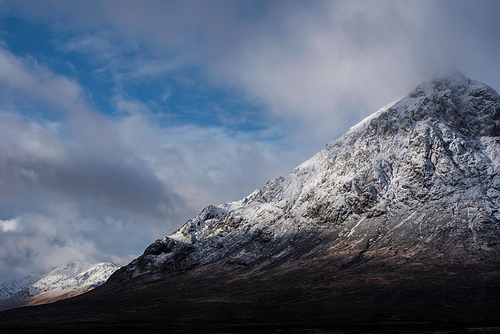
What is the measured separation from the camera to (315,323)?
4938 inches

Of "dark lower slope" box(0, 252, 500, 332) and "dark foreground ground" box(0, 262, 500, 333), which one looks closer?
"dark foreground ground" box(0, 262, 500, 333)

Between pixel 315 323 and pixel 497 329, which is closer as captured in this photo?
pixel 497 329

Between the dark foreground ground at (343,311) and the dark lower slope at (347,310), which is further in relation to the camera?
the dark lower slope at (347,310)

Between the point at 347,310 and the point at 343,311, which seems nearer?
the point at 343,311

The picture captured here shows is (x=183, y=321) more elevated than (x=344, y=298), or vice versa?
(x=183, y=321)

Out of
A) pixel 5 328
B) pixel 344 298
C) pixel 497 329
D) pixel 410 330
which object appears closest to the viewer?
pixel 497 329

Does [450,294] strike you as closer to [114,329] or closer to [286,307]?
[286,307]

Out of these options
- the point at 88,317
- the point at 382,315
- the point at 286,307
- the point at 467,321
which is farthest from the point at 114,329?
the point at 467,321

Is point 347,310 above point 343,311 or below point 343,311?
below

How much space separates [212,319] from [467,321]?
99288mm

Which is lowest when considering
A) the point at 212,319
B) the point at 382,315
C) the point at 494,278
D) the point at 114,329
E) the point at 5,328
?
the point at 494,278

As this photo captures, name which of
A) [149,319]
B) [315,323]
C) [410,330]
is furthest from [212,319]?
[410,330]

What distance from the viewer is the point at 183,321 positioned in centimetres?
14700

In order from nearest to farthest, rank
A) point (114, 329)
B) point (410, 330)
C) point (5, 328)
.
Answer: point (410, 330) < point (114, 329) < point (5, 328)
